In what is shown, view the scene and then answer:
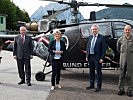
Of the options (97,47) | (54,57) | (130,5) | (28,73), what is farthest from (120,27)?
(28,73)

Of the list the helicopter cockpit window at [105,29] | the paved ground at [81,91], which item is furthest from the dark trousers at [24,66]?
the helicopter cockpit window at [105,29]

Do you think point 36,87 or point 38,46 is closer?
point 36,87

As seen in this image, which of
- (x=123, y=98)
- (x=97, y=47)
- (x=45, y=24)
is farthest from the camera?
(x=45, y=24)

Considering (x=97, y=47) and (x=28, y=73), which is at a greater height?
(x=97, y=47)

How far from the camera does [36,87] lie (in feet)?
32.3

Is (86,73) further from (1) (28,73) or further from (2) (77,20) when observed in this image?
(1) (28,73)

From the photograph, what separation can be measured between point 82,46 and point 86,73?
2615 millimetres

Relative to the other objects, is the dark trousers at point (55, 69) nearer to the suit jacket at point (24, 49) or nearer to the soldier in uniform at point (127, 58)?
the suit jacket at point (24, 49)

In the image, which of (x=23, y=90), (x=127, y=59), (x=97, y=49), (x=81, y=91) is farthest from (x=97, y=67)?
(x=23, y=90)

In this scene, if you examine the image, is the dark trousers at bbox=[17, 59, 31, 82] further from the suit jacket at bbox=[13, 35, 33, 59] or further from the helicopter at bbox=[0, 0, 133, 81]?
the helicopter at bbox=[0, 0, 133, 81]

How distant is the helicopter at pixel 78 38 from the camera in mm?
10789

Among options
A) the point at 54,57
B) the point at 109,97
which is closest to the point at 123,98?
the point at 109,97

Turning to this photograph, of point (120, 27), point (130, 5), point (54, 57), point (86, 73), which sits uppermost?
point (130, 5)

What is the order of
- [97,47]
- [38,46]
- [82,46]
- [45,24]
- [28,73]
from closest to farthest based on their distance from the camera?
[97,47] → [28,73] → [82,46] → [38,46] → [45,24]
